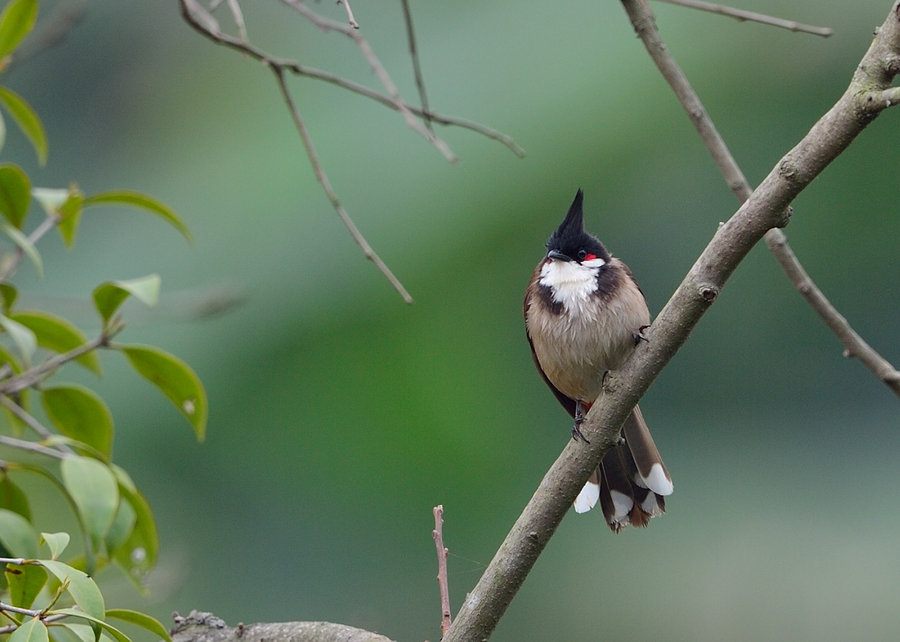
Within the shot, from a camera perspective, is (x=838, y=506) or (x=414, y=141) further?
(x=414, y=141)

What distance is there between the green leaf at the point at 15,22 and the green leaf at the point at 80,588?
1.19 meters

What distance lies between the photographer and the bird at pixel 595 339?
2348 millimetres

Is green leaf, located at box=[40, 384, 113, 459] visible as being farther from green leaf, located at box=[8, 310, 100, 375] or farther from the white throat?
the white throat

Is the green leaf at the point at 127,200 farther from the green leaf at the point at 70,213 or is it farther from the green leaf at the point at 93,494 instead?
the green leaf at the point at 93,494

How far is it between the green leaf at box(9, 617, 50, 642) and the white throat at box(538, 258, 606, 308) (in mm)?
1630

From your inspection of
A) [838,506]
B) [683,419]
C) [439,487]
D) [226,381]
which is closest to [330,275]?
[226,381]

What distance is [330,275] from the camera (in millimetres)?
4242

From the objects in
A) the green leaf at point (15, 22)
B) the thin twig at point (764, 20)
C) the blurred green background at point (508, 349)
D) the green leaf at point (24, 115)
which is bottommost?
the blurred green background at point (508, 349)

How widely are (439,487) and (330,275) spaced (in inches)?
43.5

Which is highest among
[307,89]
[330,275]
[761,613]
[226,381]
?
[307,89]

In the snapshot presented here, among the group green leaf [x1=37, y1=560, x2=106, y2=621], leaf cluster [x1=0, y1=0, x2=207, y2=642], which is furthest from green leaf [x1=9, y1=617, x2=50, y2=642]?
leaf cluster [x1=0, y1=0, x2=207, y2=642]

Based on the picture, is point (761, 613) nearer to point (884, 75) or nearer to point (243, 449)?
point (243, 449)

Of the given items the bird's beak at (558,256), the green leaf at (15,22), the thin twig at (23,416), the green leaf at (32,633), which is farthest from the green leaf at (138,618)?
the bird's beak at (558,256)

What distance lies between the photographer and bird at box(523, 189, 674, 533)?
2348mm
